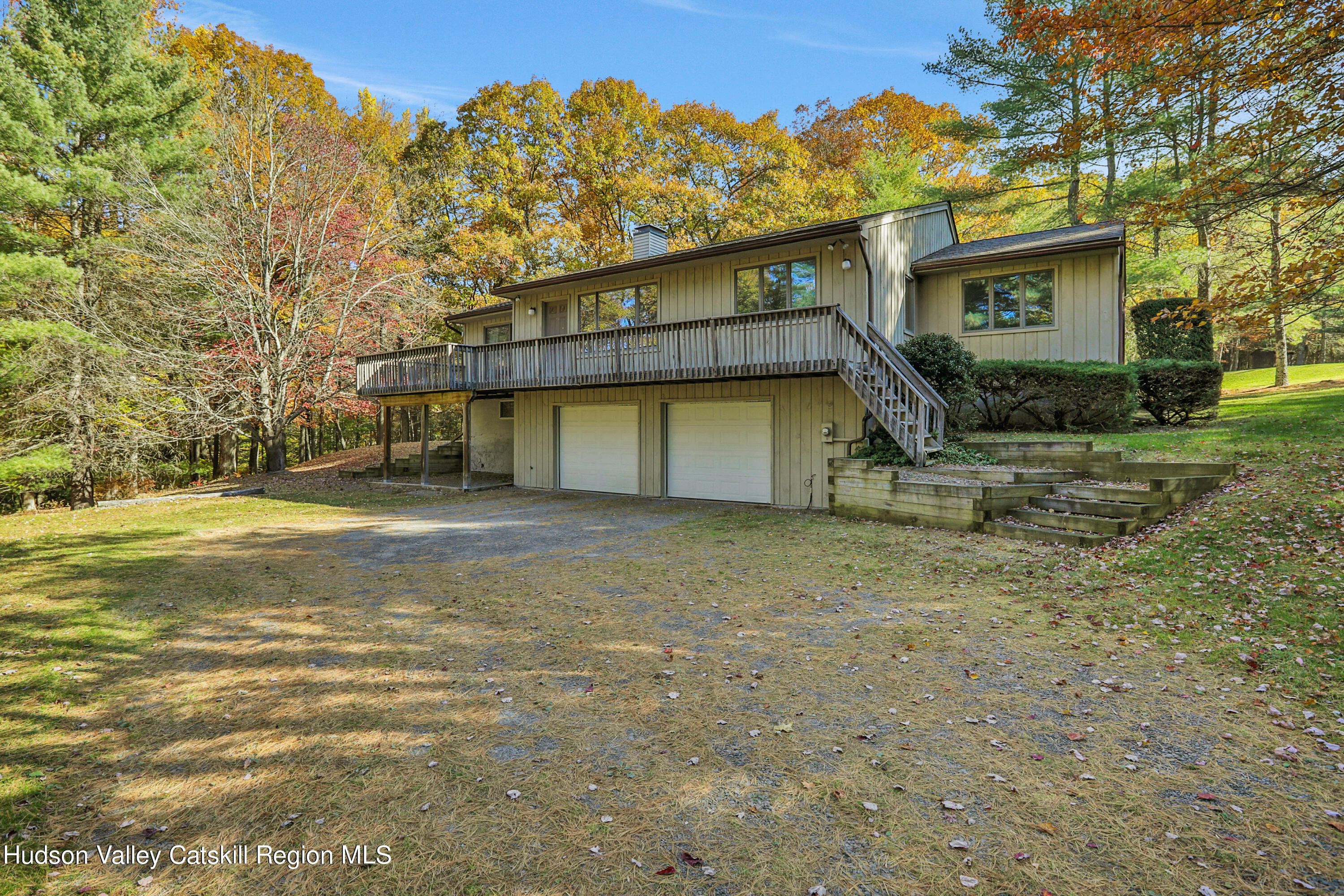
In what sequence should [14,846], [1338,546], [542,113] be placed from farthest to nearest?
[542,113]
[1338,546]
[14,846]

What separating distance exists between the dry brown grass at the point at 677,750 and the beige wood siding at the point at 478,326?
1402 cm

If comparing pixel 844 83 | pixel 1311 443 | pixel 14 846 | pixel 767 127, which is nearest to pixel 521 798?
pixel 14 846

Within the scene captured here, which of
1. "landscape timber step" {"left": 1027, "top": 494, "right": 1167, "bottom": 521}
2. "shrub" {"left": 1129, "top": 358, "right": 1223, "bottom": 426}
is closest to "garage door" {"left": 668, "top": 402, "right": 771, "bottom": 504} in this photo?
"landscape timber step" {"left": 1027, "top": 494, "right": 1167, "bottom": 521}

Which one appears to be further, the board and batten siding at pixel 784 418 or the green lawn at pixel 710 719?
the board and batten siding at pixel 784 418

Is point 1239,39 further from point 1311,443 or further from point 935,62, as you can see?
point 935,62

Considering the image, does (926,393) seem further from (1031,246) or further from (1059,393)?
(1031,246)

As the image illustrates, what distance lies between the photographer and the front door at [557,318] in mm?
16516

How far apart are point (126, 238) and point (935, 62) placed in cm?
2498

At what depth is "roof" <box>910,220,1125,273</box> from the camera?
1267cm

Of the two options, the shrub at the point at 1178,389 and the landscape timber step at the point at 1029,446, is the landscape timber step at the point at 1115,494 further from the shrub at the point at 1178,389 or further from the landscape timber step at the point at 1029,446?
the shrub at the point at 1178,389

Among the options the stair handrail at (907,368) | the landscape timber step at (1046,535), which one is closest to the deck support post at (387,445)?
the stair handrail at (907,368)

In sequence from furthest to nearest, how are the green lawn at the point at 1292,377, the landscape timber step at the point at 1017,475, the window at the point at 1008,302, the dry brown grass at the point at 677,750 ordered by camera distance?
the green lawn at the point at 1292,377 < the window at the point at 1008,302 < the landscape timber step at the point at 1017,475 < the dry brown grass at the point at 677,750

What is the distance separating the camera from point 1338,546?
5863 mm

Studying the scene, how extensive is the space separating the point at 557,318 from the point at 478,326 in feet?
15.0
